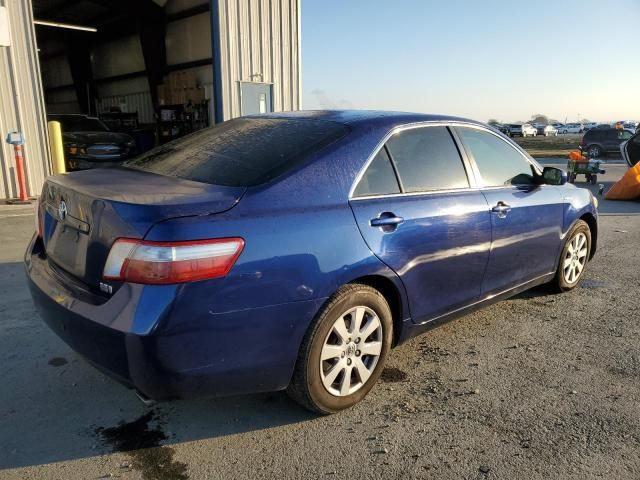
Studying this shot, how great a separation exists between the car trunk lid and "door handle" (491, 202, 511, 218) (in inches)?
75.5

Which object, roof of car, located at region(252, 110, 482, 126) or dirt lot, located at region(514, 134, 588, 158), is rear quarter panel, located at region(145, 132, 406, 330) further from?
dirt lot, located at region(514, 134, 588, 158)

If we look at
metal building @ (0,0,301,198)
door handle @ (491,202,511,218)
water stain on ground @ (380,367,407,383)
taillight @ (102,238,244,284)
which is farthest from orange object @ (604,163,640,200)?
taillight @ (102,238,244,284)

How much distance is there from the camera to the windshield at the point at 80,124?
1285 centimetres

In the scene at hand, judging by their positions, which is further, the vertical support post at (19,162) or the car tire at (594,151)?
the car tire at (594,151)

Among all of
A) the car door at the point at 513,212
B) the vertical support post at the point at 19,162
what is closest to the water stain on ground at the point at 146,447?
the car door at the point at 513,212

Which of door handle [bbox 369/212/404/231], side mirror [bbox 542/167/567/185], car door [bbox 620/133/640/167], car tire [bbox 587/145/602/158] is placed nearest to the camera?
door handle [bbox 369/212/404/231]

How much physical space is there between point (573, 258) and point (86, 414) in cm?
412

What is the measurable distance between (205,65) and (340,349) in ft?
46.9

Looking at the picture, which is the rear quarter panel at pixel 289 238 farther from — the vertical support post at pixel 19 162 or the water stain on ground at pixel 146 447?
the vertical support post at pixel 19 162

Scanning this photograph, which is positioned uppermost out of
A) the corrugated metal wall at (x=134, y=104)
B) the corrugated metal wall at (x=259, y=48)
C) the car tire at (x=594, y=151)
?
the corrugated metal wall at (x=259, y=48)

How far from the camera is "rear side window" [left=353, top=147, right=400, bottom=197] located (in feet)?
9.01

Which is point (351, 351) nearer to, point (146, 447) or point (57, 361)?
point (146, 447)

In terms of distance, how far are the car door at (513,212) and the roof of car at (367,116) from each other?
0.27 metres

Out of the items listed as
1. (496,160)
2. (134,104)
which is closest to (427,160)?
(496,160)
